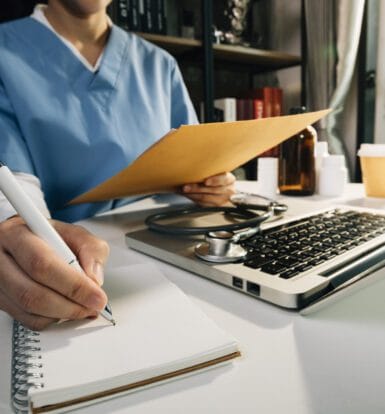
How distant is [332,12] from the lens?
6.49ft

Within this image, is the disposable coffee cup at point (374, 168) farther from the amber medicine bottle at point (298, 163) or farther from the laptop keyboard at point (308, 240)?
the laptop keyboard at point (308, 240)

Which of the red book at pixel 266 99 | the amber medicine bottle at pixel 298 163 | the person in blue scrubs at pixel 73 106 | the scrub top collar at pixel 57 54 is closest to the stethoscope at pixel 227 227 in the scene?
the person in blue scrubs at pixel 73 106

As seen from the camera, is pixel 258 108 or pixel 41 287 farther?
pixel 258 108

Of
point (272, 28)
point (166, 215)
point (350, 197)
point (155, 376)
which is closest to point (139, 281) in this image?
point (155, 376)

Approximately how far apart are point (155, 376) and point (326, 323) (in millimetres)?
159

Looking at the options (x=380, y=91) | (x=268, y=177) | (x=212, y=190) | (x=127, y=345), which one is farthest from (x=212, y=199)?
(x=380, y=91)

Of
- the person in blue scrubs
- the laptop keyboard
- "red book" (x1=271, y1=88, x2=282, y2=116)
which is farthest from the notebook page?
"red book" (x1=271, y1=88, x2=282, y2=116)

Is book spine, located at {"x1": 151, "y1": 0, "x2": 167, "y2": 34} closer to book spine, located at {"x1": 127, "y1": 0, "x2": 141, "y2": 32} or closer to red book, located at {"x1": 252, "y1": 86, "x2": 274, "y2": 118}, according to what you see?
book spine, located at {"x1": 127, "y1": 0, "x2": 141, "y2": 32}

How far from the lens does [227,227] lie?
53 cm

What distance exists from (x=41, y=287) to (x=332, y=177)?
79cm

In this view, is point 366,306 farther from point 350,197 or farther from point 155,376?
point 350,197

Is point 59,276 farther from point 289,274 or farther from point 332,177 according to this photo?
point 332,177

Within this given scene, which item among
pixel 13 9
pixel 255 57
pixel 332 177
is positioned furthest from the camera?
pixel 255 57

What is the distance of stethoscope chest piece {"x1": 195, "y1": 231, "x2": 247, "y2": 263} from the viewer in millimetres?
425
